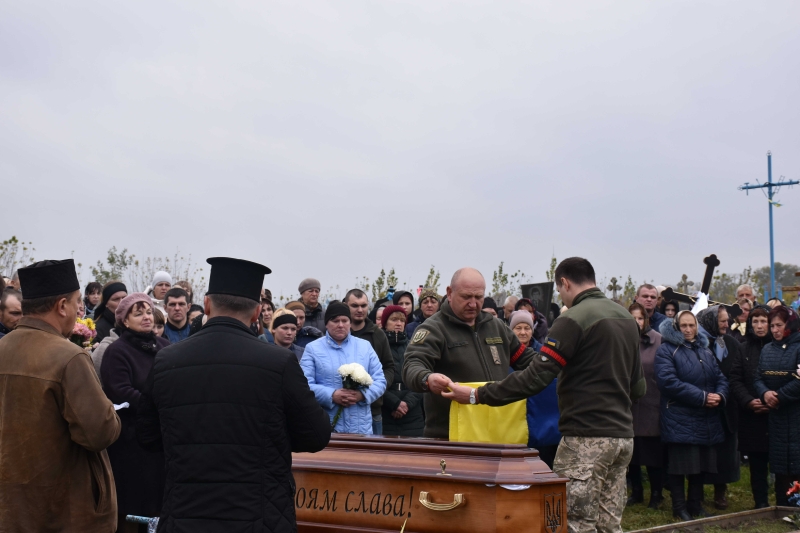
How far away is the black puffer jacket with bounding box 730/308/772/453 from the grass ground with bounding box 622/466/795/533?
722 millimetres

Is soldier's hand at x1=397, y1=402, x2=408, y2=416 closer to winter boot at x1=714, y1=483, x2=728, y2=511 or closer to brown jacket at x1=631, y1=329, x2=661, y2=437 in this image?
brown jacket at x1=631, y1=329, x2=661, y2=437

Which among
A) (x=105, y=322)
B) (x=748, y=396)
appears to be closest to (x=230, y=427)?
(x=105, y=322)

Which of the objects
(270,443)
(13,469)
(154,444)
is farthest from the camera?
(13,469)

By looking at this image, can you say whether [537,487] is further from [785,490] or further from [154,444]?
[785,490]

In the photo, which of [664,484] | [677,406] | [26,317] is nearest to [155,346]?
[26,317]

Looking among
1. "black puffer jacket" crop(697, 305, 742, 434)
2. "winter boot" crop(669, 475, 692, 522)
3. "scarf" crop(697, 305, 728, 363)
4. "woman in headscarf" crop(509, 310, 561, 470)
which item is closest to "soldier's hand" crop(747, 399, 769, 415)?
"black puffer jacket" crop(697, 305, 742, 434)

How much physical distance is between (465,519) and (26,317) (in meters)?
2.40

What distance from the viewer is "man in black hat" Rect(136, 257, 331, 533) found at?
3.26m

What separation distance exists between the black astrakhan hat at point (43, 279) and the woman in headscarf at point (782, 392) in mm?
7082

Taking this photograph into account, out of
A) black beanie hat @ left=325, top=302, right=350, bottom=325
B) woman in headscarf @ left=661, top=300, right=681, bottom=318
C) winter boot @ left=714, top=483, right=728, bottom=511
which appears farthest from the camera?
woman in headscarf @ left=661, top=300, right=681, bottom=318

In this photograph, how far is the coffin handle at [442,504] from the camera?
3.86 m

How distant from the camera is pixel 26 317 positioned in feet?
13.3

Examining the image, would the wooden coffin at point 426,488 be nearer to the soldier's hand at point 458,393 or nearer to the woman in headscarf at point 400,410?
the soldier's hand at point 458,393

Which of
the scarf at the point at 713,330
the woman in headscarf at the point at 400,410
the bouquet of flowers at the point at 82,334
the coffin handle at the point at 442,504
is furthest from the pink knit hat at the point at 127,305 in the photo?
the scarf at the point at 713,330
